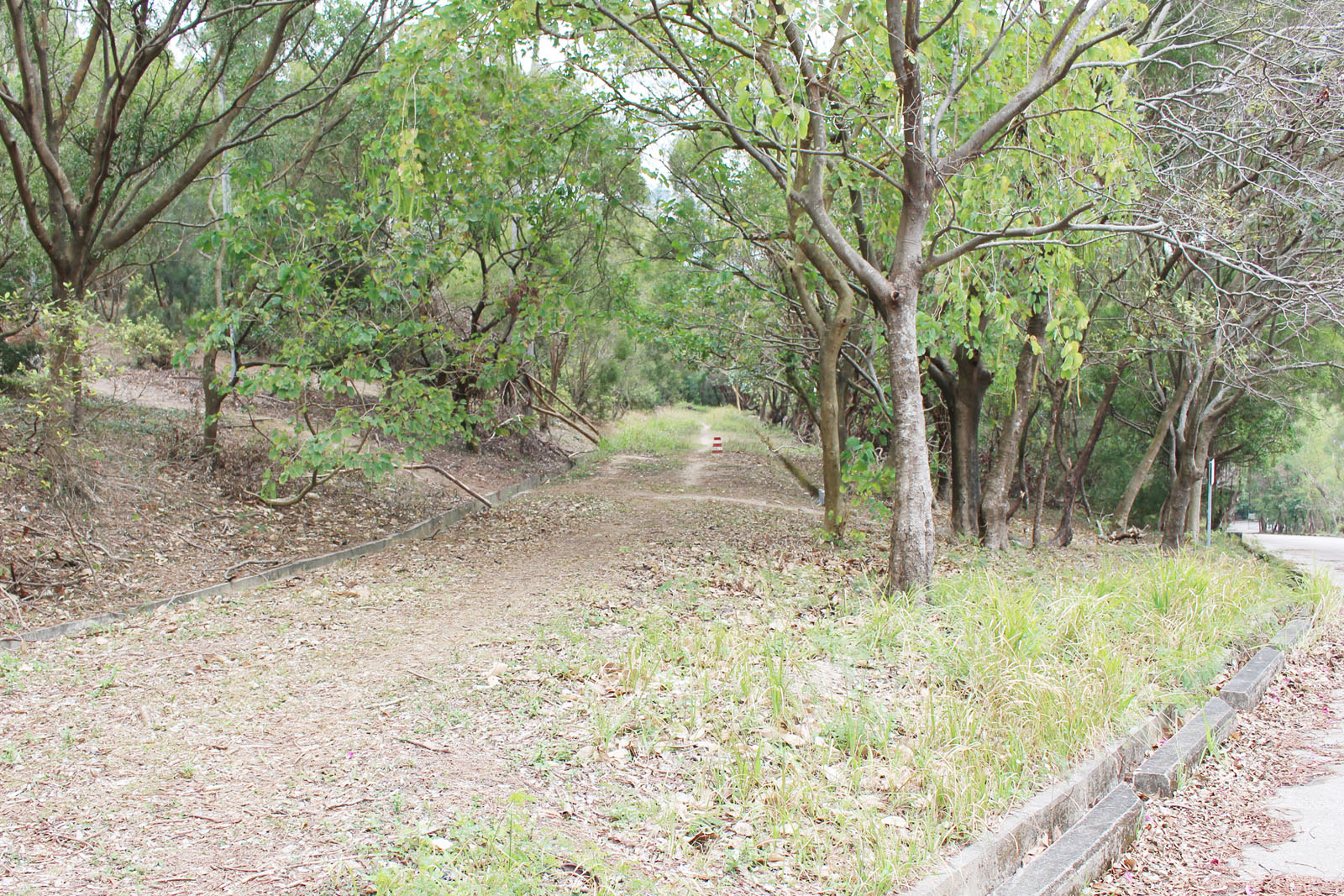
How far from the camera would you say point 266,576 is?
27.4 ft

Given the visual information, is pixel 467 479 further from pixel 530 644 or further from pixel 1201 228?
pixel 1201 228

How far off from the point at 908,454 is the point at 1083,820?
319cm

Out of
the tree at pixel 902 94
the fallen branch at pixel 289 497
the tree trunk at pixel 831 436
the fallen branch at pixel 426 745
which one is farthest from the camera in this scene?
the fallen branch at pixel 289 497

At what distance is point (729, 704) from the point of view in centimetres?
450

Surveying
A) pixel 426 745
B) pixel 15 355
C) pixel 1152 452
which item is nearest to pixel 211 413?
pixel 15 355

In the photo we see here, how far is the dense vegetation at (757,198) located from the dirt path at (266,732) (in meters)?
2.16

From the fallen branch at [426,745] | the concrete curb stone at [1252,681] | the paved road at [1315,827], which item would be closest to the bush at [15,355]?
the fallen branch at [426,745]

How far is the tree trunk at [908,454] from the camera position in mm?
6602

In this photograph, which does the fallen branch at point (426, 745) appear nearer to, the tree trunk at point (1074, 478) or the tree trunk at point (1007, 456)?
the tree trunk at point (1007, 456)

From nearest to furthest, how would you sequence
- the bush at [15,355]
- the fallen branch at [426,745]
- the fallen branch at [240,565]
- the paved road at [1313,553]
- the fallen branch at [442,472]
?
the fallen branch at [426,745] → the fallen branch at [240,565] → the fallen branch at [442,472] → the paved road at [1313,553] → the bush at [15,355]

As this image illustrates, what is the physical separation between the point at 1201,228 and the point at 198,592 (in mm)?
8237

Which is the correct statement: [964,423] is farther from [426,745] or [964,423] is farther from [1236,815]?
[426,745]

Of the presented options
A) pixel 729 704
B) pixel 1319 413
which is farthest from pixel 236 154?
pixel 1319 413

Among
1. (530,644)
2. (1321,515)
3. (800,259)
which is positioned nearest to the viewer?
(530,644)
